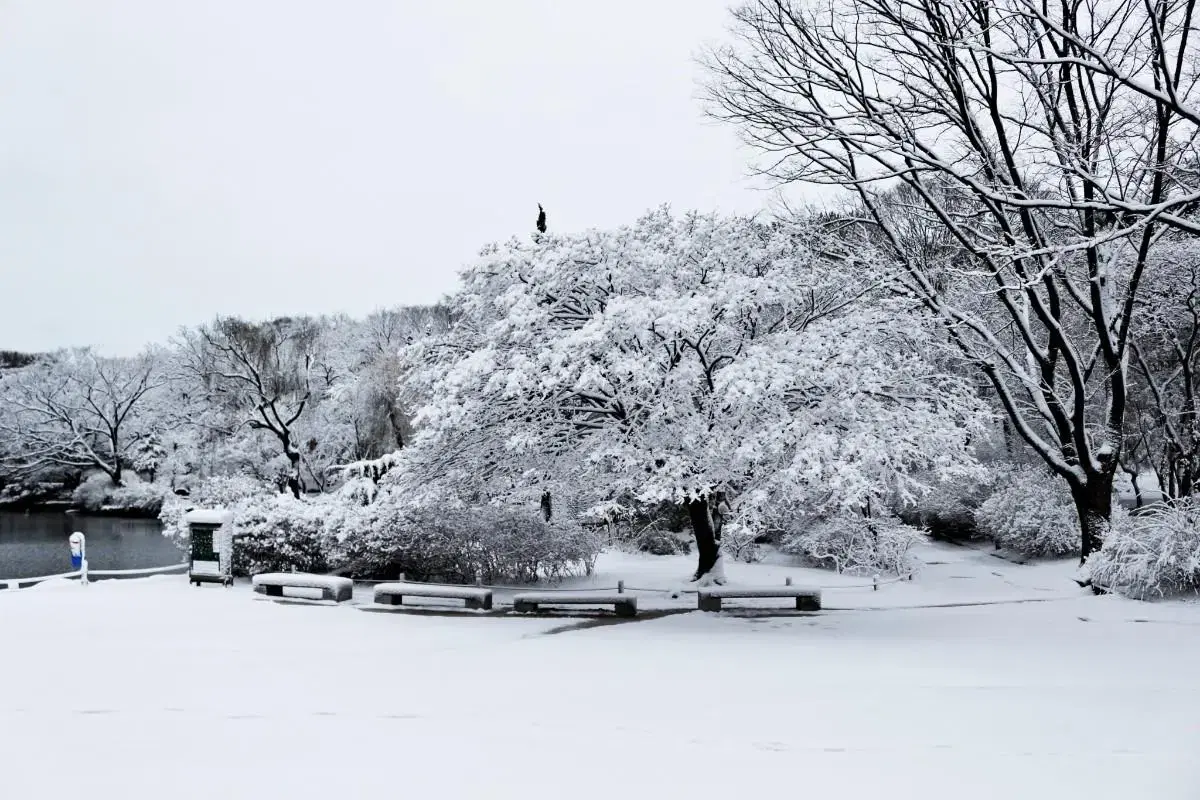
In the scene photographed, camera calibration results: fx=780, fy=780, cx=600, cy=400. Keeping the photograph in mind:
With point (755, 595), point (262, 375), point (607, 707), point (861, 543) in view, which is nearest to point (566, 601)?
point (755, 595)

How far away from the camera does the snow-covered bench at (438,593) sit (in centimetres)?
1294

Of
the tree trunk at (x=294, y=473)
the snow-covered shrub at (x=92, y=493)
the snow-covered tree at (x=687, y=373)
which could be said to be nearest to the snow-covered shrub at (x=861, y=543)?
the snow-covered tree at (x=687, y=373)

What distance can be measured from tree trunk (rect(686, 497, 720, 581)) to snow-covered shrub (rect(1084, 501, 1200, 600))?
6.40 meters

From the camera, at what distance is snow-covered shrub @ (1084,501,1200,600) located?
35.3ft

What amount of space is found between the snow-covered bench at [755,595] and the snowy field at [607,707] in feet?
3.02

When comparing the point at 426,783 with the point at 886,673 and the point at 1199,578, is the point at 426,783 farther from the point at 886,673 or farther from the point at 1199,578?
the point at 1199,578

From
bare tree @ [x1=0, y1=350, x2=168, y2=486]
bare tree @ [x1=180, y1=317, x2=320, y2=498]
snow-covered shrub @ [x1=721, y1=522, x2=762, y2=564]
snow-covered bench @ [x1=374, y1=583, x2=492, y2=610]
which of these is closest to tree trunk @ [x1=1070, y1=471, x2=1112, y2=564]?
snow-covered shrub @ [x1=721, y1=522, x2=762, y2=564]

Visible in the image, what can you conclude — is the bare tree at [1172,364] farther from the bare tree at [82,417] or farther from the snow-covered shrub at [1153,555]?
the bare tree at [82,417]

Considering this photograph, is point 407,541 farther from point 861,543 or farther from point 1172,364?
point 1172,364

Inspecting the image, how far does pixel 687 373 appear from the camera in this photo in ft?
36.9

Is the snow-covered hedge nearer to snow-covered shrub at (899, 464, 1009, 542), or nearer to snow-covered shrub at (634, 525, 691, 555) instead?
snow-covered shrub at (634, 525, 691, 555)

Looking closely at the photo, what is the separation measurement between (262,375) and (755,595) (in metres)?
27.7

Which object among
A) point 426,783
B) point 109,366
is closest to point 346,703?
point 426,783

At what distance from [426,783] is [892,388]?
33.5ft
